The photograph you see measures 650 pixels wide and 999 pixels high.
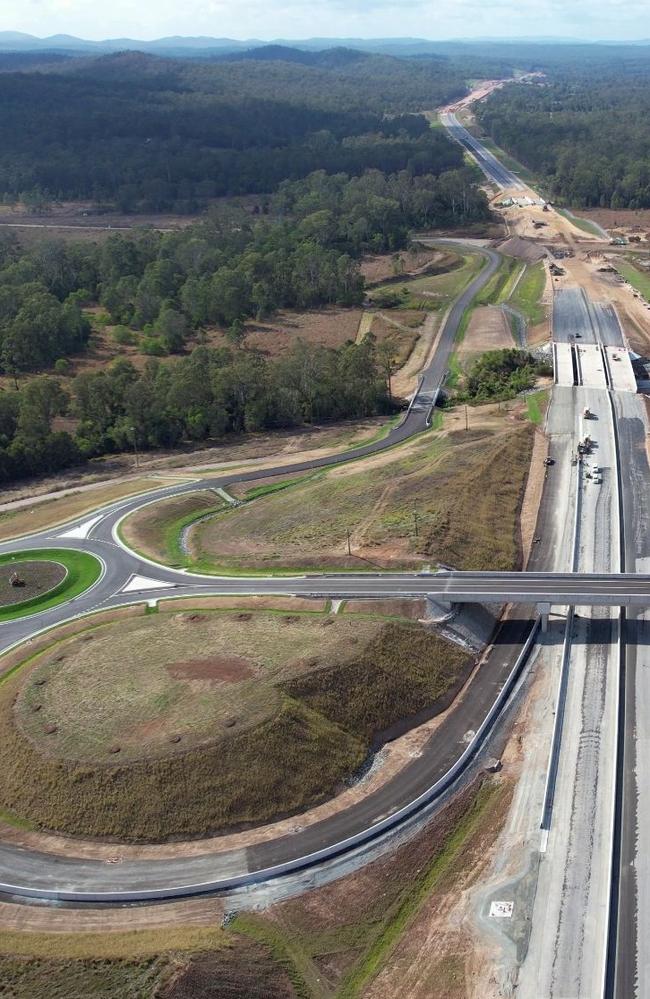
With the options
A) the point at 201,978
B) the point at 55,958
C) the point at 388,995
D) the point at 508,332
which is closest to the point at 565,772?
the point at 388,995

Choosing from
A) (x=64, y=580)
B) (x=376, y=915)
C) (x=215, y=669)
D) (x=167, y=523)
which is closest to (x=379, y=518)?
(x=167, y=523)

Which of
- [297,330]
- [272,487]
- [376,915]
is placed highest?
[297,330]

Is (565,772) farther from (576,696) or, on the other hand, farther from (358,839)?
(358,839)

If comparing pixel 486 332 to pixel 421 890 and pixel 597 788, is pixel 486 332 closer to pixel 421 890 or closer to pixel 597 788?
pixel 597 788

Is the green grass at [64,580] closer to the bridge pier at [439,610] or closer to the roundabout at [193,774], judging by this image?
the roundabout at [193,774]

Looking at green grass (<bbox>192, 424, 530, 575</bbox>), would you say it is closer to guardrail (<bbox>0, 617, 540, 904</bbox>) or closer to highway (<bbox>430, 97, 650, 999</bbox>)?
highway (<bbox>430, 97, 650, 999</bbox>)

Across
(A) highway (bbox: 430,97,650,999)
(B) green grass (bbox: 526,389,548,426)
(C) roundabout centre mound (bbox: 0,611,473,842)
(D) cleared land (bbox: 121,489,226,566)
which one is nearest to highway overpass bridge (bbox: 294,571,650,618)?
(A) highway (bbox: 430,97,650,999)
